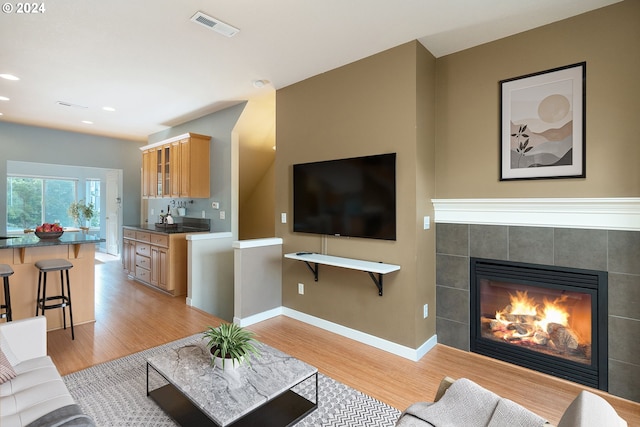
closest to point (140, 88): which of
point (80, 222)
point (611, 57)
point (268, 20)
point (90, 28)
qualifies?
point (90, 28)

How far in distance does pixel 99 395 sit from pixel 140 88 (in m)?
3.31

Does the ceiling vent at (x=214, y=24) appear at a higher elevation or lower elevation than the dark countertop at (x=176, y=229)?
higher

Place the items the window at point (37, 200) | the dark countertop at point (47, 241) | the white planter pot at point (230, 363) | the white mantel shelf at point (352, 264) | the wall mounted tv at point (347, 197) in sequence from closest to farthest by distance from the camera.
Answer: the white planter pot at point (230, 363)
the white mantel shelf at point (352, 264)
the wall mounted tv at point (347, 197)
the dark countertop at point (47, 241)
the window at point (37, 200)

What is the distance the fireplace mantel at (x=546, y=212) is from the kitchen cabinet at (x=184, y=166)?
3552 millimetres

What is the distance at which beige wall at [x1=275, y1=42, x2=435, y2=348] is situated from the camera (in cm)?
290

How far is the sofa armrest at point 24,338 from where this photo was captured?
195 cm

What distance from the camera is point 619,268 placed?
2336mm

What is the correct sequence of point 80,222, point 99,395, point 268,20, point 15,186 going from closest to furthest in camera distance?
point 99,395 → point 268,20 → point 15,186 → point 80,222

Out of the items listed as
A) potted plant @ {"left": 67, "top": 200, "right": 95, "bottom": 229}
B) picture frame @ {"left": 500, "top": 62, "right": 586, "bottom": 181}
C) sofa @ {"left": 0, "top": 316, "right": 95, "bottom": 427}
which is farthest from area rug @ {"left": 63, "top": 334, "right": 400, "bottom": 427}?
potted plant @ {"left": 67, "top": 200, "right": 95, "bottom": 229}

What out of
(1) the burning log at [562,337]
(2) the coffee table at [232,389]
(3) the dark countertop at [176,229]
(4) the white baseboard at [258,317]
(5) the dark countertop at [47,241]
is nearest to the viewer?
(2) the coffee table at [232,389]

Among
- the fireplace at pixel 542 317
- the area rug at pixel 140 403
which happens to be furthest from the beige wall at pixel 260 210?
the fireplace at pixel 542 317

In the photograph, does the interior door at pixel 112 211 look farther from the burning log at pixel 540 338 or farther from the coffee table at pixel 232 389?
the burning log at pixel 540 338

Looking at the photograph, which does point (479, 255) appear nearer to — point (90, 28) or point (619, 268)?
point (619, 268)

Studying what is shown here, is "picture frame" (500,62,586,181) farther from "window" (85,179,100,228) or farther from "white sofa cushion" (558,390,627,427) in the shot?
"window" (85,179,100,228)
